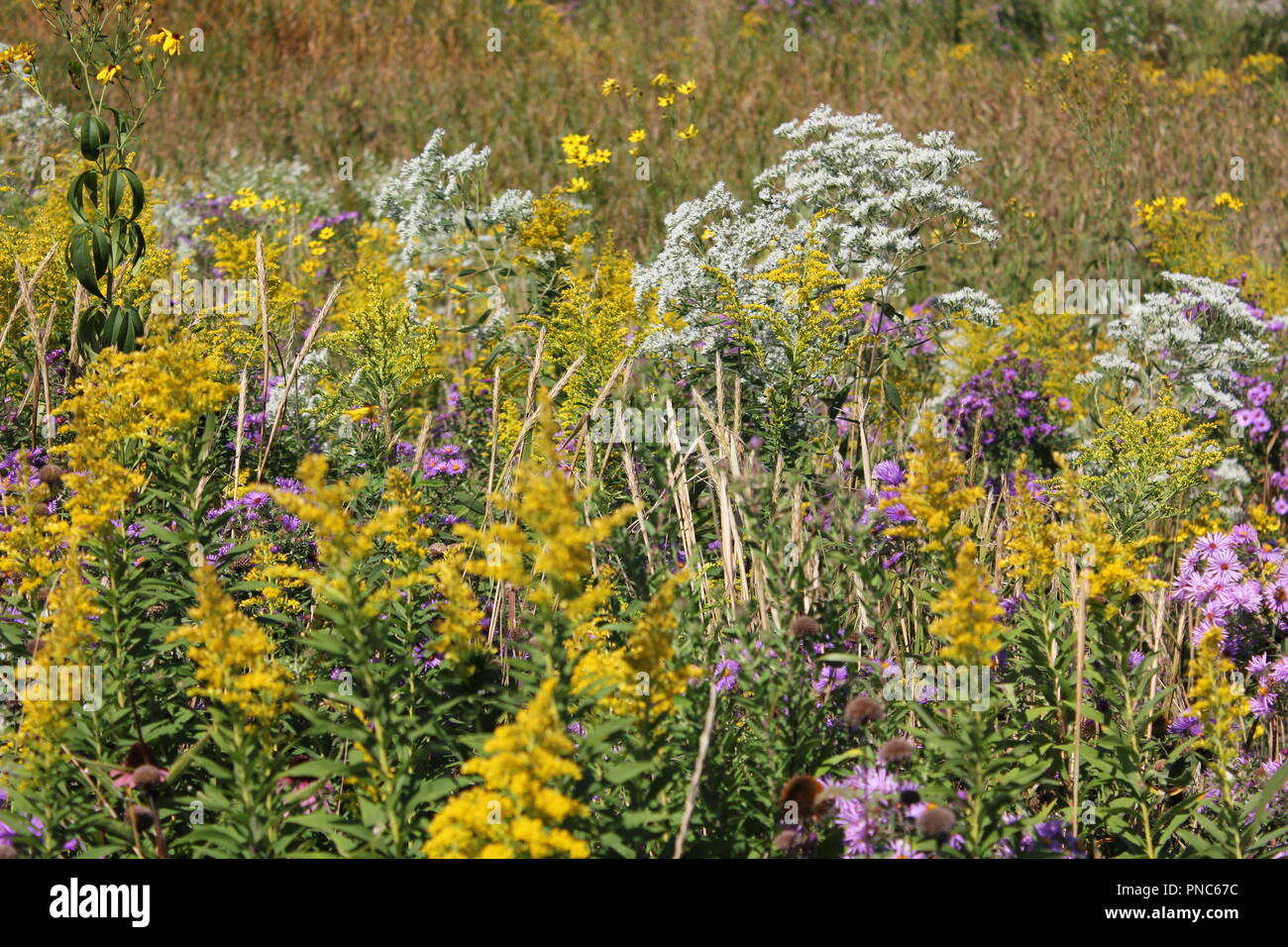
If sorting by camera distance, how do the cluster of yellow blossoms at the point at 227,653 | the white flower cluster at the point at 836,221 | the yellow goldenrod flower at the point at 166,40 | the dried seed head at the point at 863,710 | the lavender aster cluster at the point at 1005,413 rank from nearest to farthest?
the cluster of yellow blossoms at the point at 227,653 < the dried seed head at the point at 863,710 < the yellow goldenrod flower at the point at 166,40 < the white flower cluster at the point at 836,221 < the lavender aster cluster at the point at 1005,413

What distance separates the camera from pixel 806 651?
2.99m

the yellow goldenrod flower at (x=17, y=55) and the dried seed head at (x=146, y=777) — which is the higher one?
the yellow goldenrod flower at (x=17, y=55)

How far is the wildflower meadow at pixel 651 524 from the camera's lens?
242 centimetres

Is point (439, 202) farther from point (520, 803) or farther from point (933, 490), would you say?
point (520, 803)

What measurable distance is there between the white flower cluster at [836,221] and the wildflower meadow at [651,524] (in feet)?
0.07

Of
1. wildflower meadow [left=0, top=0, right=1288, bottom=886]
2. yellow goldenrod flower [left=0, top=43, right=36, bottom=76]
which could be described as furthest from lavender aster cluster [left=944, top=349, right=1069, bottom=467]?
yellow goldenrod flower [left=0, top=43, right=36, bottom=76]

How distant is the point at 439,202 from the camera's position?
527 cm

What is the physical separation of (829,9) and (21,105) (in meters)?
9.42

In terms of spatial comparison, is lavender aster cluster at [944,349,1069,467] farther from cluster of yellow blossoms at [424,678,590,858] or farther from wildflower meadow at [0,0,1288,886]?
cluster of yellow blossoms at [424,678,590,858]

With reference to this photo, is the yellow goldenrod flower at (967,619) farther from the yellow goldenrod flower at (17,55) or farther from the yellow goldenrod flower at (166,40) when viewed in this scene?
the yellow goldenrod flower at (17,55)

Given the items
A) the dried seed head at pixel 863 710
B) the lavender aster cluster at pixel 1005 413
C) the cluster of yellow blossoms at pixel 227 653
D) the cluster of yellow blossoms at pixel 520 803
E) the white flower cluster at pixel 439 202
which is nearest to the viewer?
the cluster of yellow blossoms at pixel 520 803

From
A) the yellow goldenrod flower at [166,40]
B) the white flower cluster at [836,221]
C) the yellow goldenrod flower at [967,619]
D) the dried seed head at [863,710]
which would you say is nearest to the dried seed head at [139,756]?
the dried seed head at [863,710]

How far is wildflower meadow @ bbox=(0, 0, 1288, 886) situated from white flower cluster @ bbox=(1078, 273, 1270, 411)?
0.07 ft

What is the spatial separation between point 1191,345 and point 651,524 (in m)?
2.86
